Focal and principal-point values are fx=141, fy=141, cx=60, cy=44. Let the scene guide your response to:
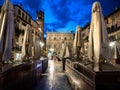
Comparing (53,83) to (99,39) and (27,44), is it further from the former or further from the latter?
(99,39)

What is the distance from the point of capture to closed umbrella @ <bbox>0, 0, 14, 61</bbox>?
5.14 meters

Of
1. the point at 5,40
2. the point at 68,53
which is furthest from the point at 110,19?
the point at 5,40

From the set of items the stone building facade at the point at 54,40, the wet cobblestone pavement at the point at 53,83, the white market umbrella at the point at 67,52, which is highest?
the stone building facade at the point at 54,40

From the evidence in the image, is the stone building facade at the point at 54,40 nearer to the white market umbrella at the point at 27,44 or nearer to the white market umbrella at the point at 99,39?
the white market umbrella at the point at 27,44

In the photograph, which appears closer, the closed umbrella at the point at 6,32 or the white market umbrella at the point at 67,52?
the closed umbrella at the point at 6,32

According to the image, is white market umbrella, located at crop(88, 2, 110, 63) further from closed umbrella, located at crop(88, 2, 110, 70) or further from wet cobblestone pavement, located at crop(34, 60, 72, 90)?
wet cobblestone pavement, located at crop(34, 60, 72, 90)

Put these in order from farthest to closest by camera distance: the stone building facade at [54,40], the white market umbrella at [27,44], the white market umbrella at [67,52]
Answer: the stone building facade at [54,40], the white market umbrella at [67,52], the white market umbrella at [27,44]

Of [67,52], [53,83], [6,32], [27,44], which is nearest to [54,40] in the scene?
[67,52]

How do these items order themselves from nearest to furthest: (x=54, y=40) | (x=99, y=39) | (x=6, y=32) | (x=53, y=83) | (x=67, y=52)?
(x=99, y=39) < (x=6, y=32) < (x=53, y=83) < (x=67, y=52) < (x=54, y=40)

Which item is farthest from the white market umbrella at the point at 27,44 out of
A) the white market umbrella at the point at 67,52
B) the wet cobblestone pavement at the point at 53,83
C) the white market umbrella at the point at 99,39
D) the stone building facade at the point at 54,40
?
the stone building facade at the point at 54,40

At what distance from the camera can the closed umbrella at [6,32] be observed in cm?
514

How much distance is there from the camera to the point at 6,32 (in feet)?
17.7

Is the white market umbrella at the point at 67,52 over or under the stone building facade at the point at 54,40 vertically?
under

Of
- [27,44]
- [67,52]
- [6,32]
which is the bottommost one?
[67,52]
